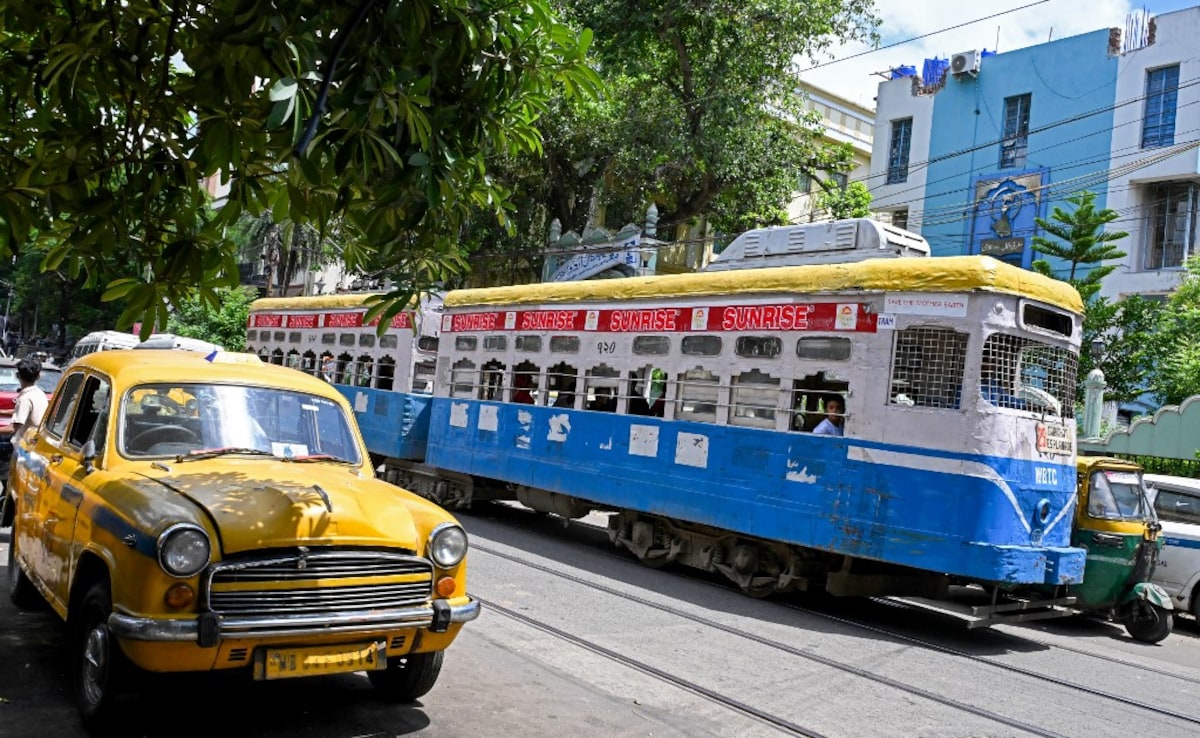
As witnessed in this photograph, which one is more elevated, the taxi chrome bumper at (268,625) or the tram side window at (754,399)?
the tram side window at (754,399)

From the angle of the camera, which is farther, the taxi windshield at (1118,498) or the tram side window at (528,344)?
the tram side window at (528,344)

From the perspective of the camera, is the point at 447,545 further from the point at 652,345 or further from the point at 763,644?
the point at 652,345

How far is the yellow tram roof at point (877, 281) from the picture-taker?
9.36m

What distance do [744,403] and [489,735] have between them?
6.11 m

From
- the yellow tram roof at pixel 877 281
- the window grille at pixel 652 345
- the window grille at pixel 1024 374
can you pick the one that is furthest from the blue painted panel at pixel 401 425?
the window grille at pixel 1024 374

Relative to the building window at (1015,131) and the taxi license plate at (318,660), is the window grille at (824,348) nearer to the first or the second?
the taxi license plate at (318,660)

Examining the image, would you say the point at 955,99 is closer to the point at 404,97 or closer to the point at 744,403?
the point at 744,403

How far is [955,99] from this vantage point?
3300 cm

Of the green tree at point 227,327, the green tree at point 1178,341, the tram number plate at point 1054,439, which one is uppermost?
the green tree at point 1178,341

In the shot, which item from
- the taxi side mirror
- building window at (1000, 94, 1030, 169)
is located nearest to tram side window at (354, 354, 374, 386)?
the taxi side mirror

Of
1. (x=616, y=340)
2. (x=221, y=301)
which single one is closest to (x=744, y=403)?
(x=616, y=340)

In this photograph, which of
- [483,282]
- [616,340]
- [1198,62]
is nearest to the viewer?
[616,340]

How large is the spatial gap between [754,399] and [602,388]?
8.93ft

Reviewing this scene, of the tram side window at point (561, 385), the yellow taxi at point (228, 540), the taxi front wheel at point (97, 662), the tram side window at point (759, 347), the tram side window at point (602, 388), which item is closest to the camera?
the yellow taxi at point (228, 540)
